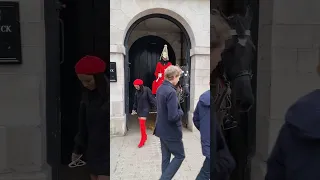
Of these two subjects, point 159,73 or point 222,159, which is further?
point 159,73

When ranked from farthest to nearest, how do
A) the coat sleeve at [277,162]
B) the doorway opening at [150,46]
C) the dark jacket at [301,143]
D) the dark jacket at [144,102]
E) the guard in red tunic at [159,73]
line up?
1. the doorway opening at [150,46]
2. the guard in red tunic at [159,73]
3. the dark jacket at [144,102]
4. the coat sleeve at [277,162]
5. the dark jacket at [301,143]

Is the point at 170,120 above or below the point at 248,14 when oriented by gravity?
below

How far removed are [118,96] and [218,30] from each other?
4.01m

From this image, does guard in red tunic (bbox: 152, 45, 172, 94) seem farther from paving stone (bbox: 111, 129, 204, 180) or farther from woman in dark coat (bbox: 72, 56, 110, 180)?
woman in dark coat (bbox: 72, 56, 110, 180)

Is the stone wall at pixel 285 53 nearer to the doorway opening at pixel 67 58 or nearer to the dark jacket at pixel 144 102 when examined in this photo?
the doorway opening at pixel 67 58

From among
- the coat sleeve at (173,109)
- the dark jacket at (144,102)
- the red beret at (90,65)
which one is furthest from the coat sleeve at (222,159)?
the dark jacket at (144,102)

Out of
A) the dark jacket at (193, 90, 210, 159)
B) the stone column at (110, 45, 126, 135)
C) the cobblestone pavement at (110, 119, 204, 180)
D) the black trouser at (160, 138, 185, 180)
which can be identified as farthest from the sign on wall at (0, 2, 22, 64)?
the stone column at (110, 45, 126, 135)

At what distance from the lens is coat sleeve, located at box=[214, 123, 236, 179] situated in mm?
1384

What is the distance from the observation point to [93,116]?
1.34 meters

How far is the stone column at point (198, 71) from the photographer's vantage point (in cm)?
559

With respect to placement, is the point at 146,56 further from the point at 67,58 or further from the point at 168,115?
the point at 67,58

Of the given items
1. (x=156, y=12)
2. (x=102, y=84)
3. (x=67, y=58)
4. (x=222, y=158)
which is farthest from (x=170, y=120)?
(x=156, y=12)

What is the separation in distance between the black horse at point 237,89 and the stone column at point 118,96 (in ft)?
12.5

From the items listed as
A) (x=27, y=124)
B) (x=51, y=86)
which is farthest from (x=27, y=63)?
(x=27, y=124)
